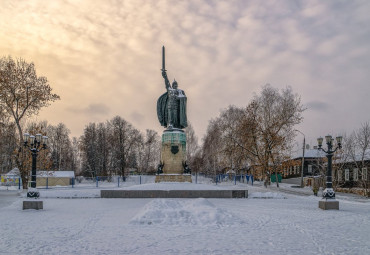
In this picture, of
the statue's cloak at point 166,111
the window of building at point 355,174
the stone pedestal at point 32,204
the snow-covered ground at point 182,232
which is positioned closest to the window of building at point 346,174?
the window of building at point 355,174

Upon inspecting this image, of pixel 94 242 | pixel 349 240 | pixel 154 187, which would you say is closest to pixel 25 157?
pixel 154 187

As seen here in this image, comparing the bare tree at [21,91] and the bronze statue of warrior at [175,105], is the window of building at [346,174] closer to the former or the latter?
the bronze statue of warrior at [175,105]

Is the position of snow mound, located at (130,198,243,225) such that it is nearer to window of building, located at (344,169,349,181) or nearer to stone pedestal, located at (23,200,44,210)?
stone pedestal, located at (23,200,44,210)

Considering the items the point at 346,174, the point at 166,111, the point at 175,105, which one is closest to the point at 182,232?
the point at 175,105

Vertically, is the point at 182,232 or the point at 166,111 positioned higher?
the point at 166,111

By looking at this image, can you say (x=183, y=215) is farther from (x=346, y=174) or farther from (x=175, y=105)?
(x=346, y=174)

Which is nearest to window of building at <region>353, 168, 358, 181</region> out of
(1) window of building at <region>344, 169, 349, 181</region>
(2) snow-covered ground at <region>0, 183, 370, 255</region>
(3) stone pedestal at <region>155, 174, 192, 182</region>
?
(1) window of building at <region>344, 169, 349, 181</region>

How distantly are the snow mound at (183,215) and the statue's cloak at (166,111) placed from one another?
12.9m

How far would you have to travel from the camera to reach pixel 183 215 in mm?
11062

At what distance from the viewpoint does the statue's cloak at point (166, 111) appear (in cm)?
2464

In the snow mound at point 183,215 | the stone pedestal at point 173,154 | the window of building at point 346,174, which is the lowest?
the window of building at point 346,174

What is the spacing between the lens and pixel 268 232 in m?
9.18

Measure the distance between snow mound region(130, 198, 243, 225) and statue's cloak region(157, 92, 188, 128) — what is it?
1290cm

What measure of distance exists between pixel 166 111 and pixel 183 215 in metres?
15.0
